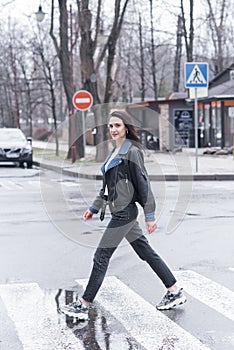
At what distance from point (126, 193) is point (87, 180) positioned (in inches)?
554

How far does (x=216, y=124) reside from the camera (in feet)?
120

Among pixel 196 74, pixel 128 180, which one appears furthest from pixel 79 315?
pixel 196 74

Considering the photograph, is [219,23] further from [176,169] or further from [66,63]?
[176,169]

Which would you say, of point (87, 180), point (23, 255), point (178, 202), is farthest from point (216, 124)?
point (23, 255)

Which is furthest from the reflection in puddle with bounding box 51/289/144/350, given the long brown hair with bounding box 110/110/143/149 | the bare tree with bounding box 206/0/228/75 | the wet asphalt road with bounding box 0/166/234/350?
the bare tree with bounding box 206/0/228/75

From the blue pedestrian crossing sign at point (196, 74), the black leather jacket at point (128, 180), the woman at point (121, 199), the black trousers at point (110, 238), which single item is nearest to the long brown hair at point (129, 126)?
the woman at point (121, 199)

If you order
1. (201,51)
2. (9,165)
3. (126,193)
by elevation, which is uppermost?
(201,51)

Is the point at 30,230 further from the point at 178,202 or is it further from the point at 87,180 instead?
the point at 87,180

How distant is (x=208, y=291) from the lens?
23.8 feet

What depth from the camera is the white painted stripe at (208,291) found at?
664cm

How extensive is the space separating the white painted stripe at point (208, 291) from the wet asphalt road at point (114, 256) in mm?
42

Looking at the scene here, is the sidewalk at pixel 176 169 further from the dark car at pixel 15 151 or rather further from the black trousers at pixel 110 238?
the black trousers at pixel 110 238

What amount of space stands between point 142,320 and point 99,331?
18.5 inches

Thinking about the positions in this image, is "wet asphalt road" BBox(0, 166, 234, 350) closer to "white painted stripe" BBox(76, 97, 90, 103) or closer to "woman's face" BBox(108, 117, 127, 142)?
"woman's face" BBox(108, 117, 127, 142)
